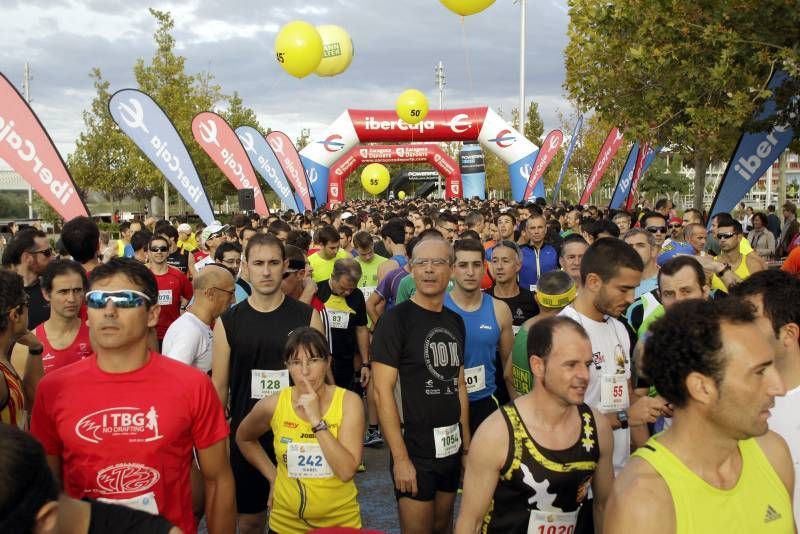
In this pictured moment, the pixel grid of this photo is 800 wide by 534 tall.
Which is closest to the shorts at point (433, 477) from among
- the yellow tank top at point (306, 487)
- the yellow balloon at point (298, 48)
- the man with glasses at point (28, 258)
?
the yellow tank top at point (306, 487)

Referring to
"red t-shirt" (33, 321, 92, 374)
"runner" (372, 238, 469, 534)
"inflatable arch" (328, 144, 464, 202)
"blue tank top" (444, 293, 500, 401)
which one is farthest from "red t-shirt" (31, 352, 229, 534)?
"inflatable arch" (328, 144, 464, 202)

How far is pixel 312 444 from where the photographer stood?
3.27m

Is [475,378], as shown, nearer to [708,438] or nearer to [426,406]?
[426,406]

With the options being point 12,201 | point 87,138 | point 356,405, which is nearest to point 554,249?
point 356,405

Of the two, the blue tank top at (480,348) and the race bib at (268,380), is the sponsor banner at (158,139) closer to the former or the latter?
the race bib at (268,380)

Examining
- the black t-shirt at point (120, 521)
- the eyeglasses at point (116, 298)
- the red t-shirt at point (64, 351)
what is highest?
the eyeglasses at point (116, 298)

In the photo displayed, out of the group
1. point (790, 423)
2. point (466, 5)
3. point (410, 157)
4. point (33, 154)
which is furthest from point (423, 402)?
point (410, 157)

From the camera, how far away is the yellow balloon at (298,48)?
53.6 ft

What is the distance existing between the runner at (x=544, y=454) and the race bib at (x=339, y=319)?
3.79 meters

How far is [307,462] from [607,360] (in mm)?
1541

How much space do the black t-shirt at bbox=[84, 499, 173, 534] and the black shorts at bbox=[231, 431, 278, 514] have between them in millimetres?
2020

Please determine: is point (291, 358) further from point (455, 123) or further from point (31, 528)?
point (455, 123)

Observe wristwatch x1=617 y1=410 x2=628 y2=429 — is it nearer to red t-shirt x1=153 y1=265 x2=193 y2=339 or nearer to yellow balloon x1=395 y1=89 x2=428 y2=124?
red t-shirt x1=153 y1=265 x2=193 y2=339

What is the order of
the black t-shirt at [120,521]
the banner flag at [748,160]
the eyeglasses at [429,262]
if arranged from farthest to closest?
the banner flag at [748,160], the eyeglasses at [429,262], the black t-shirt at [120,521]
